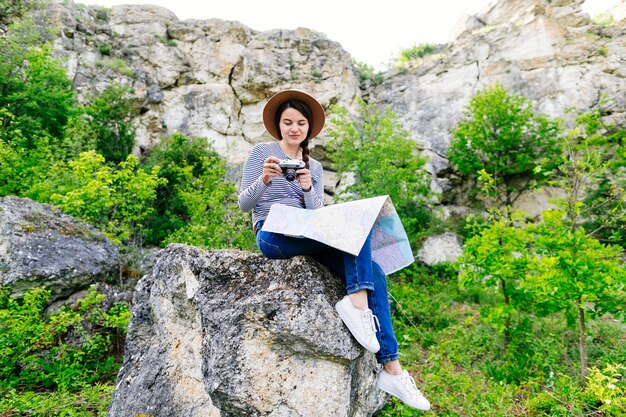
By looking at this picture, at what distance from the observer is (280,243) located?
281cm

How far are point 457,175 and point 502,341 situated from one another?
11.6 m

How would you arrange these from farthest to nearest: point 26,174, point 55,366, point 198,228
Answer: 1. point 26,174
2. point 198,228
3. point 55,366

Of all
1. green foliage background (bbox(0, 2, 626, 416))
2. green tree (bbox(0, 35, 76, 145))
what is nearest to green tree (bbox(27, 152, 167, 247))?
green foliage background (bbox(0, 2, 626, 416))

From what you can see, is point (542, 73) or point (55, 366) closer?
point (55, 366)

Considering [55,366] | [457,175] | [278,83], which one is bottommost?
[55,366]

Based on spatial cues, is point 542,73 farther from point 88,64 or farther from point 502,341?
point 88,64

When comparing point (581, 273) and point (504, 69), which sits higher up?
point (504, 69)

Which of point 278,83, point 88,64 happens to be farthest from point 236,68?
point 88,64

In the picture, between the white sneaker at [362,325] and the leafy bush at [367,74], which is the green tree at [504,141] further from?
the white sneaker at [362,325]

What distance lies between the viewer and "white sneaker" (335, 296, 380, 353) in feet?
8.18

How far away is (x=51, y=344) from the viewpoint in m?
4.97

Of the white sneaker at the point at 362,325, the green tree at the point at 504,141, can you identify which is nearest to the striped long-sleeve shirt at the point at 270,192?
the white sneaker at the point at 362,325

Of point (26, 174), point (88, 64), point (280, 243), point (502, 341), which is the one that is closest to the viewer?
point (280, 243)

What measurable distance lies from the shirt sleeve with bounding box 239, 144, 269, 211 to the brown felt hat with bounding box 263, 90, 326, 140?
1.14ft
